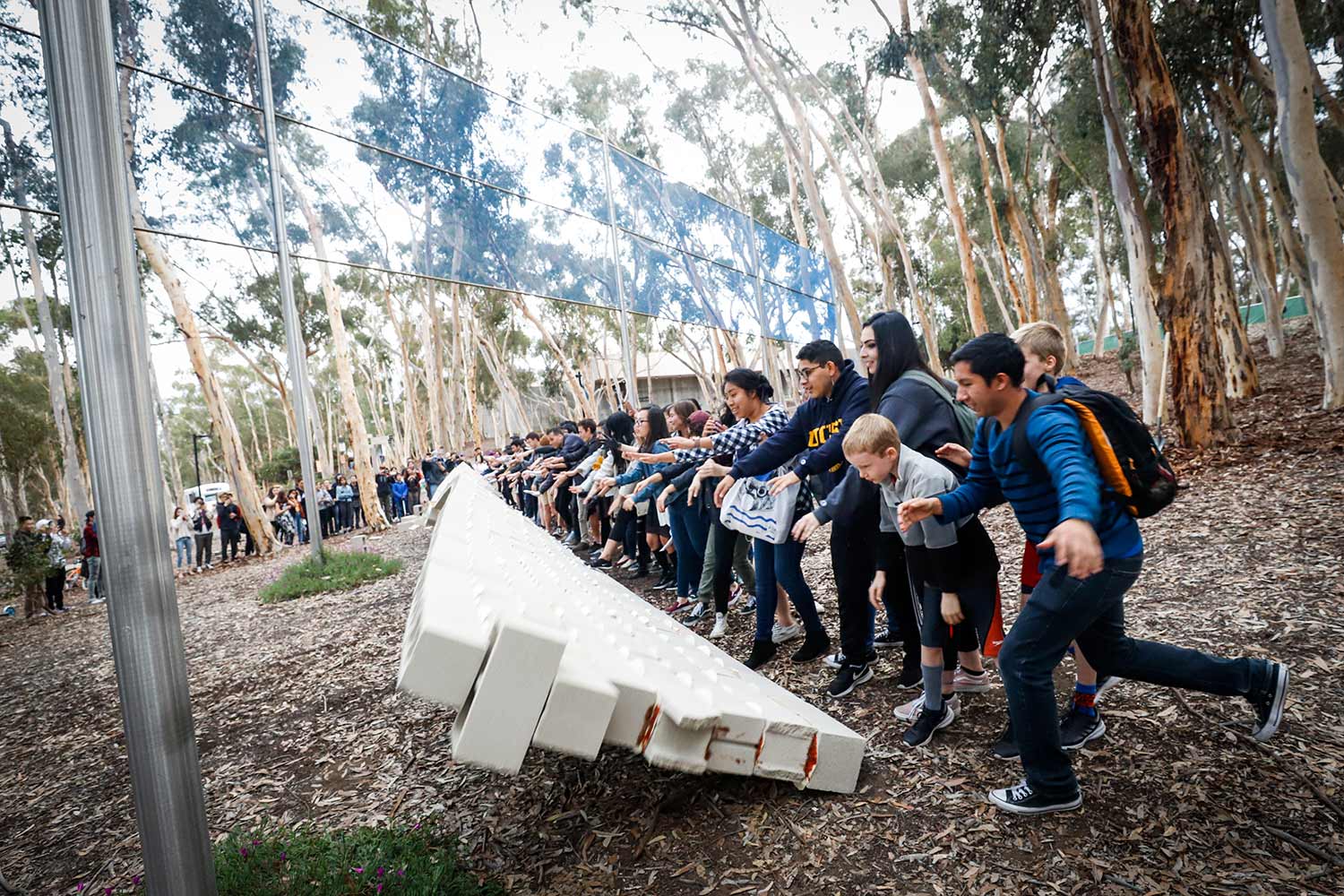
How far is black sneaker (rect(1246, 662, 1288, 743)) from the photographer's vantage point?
2.38 metres

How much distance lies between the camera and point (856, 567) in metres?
3.43

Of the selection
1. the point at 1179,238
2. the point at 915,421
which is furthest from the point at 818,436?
the point at 1179,238

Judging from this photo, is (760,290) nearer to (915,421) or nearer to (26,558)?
(915,421)

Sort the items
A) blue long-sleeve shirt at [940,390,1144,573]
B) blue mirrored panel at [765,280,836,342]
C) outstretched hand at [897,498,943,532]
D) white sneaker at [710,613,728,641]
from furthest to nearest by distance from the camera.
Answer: blue mirrored panel at [765,280,836,342] → white sneaker at [710,613,728,641] → outstretched hand at [897,498,943,532] → blue long-sleeve shirt at [940,390,1144,573]

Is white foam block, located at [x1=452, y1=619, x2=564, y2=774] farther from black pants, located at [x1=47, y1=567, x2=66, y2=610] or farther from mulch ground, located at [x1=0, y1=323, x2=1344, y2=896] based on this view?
black pants, located at [x1=47, y1=567, x2=66, y2=610]

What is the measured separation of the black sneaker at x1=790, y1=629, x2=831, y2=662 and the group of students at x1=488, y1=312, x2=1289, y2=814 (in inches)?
0.5

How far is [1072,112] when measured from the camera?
52.9 ft

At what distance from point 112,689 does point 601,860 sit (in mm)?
5859

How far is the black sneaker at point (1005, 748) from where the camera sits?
2.68 meters

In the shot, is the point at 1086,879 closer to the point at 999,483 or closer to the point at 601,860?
the point at 999,483

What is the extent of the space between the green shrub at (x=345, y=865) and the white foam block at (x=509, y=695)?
73cm

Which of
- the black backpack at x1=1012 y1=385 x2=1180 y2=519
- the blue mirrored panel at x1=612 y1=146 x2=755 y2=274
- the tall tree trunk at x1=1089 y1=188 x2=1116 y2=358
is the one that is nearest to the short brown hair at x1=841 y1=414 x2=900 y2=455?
the black backpack at x1=1012 y1=385 x2=1180 y2=519

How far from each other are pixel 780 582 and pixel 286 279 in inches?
312

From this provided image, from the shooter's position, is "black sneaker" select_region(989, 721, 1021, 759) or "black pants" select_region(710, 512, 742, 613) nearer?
"black sneaker" select_region(989, 721, 1021, 759)
